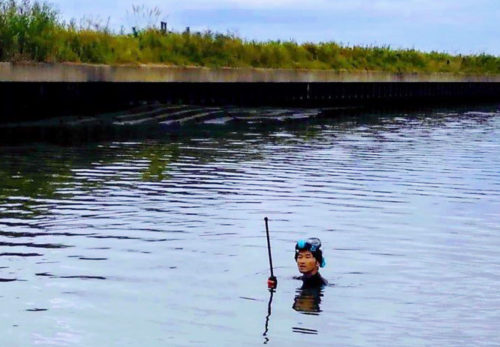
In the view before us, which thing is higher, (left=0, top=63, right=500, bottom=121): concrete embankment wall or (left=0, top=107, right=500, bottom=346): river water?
(left=0, top=63, right=500, bottom=121): concrete embankment wall

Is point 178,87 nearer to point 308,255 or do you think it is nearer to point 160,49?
point 160,49

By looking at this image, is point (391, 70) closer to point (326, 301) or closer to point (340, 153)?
point (340, 153)

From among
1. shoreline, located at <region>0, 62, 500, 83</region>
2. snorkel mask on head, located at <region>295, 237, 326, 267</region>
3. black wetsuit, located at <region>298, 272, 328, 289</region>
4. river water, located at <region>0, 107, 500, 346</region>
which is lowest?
river water, located at <region>0, 107, 500, 346</region>

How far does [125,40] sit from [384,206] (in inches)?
1231

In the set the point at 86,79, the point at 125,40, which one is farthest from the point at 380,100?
the point at 86,79

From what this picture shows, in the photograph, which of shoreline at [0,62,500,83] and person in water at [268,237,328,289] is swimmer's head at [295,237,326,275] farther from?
shoreline at [0,62,500,83]

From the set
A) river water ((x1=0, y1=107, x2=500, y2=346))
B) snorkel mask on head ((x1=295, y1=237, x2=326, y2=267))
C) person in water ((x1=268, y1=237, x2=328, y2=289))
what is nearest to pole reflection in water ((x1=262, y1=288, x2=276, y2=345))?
river water ((x1=0, y1=107, x2=500, y2=346))

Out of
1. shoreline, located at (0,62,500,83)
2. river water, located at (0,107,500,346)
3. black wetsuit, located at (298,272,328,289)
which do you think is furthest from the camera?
shoreline, located at (0,62,500,83)

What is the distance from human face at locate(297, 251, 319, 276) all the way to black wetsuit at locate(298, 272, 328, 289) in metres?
0.07

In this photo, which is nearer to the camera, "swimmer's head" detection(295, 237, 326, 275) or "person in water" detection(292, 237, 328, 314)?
"person in water" detection(292, 237, 328, 314)

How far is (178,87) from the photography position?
163ft

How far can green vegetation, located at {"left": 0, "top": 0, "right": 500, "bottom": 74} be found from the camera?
42875 millimetres

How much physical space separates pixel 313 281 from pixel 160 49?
1548 inches

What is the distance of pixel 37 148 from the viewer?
32.0 m
